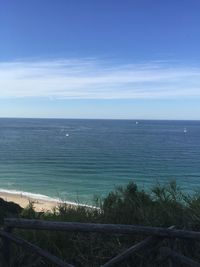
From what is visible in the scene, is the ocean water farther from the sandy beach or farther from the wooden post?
the wooden post

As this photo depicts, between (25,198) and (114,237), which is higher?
(114,237)

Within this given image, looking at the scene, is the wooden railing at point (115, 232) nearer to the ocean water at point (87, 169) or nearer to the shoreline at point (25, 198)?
the ocean water at point (87, 169)

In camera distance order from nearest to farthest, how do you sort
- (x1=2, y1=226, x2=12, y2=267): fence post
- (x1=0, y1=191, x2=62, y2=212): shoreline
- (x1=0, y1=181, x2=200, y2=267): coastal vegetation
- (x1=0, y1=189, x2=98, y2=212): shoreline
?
(x1=2, y1=226, x2=12, y2=267): fence post < (x1=0, y1=181, x2=200, y2=267): coastal vegetation < (x1=0, y1=191, x2=62, y2=212): shoreline < (x1=0, y1=189, x2=98, y2=212): shoreline

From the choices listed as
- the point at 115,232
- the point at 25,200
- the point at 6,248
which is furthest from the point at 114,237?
the point at 25,200

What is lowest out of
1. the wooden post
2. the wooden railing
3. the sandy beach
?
the sandy beach

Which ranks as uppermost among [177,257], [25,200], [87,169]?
[87,169]

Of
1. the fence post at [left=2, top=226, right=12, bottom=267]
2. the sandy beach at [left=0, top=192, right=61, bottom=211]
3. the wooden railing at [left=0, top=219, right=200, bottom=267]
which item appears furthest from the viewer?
the sandy beach at [left=0, top=192, right=61, bottom=211]

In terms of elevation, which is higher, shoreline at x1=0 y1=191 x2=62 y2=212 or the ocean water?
the ocean water

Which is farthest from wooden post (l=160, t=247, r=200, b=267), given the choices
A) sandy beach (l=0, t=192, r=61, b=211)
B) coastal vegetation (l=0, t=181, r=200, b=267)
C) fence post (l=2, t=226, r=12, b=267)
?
sandy beach (l=0, t=192, r=61, b=211)

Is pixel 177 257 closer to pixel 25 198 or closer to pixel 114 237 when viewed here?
pixel 114 237

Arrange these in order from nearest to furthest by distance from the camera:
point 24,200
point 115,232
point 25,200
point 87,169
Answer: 1. point 115,232
2. point 24,200
3. point 25,200
4. point 87,169

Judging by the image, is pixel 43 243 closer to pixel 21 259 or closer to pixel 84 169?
pixel 21 259

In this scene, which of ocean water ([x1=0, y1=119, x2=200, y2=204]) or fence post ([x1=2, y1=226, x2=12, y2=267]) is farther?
ocean water ([x1=0, y1=119, x2=200, y2=204])

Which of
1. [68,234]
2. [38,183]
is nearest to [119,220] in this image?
[68,234]
